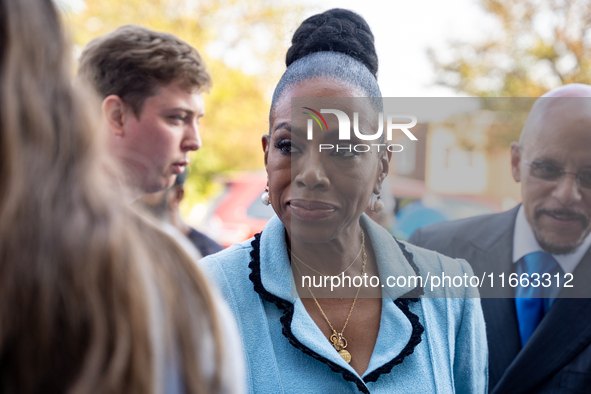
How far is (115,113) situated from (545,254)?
2125mm

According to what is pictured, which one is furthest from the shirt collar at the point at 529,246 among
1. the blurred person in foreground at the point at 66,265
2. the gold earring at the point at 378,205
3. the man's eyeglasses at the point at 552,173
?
the blurred person in foreground at the point at 66,265

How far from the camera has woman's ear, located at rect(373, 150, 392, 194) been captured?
180cm

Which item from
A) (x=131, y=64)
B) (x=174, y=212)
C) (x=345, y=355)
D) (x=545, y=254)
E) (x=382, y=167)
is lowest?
(x=345, y=355)

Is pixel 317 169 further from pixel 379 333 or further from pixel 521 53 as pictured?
pixel 521 53

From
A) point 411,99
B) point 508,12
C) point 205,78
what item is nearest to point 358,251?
point 411,99

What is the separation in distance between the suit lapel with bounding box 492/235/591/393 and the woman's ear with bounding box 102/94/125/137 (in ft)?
6.83

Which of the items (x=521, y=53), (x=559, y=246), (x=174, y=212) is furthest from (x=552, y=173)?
(x=521, y=53)

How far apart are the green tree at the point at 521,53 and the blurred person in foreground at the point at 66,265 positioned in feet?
30.0

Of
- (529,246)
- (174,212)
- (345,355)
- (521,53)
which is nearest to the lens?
(345,355)

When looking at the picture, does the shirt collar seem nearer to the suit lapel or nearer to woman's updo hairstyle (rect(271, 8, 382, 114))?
the suit lapel

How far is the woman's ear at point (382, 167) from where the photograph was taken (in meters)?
1.80

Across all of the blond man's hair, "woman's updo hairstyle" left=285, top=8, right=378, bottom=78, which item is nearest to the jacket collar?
"woman's updo hairstyle" left=285, top=8, right=378, bottom=78

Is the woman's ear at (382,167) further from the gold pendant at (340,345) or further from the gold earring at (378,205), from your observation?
the gold pendant at (340,345)

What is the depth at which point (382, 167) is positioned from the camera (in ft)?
5.96
